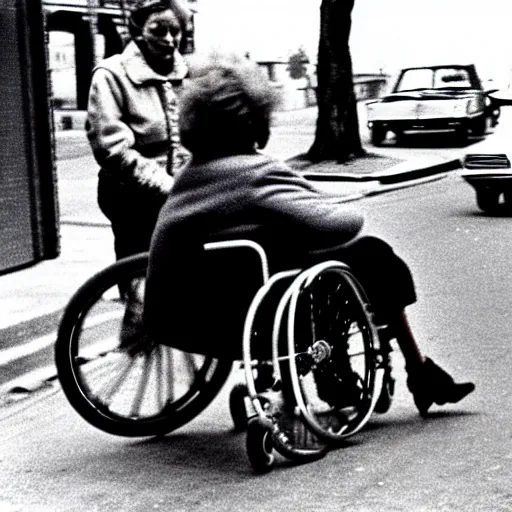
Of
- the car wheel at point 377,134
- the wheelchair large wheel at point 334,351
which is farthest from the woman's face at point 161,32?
the car wheel at point 377,134

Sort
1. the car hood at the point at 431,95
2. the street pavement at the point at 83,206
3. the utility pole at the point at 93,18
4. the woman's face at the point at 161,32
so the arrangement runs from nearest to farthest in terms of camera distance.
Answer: the woman's face at the point at 161,32, the street pavement at the point at 83,206, the car hood at the point at 431,95, the utility pole at the point at 93,18

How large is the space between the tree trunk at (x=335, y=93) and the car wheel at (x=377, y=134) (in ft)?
11.6

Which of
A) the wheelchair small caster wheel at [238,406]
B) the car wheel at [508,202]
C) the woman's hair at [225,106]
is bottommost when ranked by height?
the car wheel at [508,202]

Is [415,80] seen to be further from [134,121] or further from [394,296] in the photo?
[394,296]

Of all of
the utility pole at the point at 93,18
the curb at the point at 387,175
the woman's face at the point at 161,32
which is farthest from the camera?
the utility pole at the point at 93,18

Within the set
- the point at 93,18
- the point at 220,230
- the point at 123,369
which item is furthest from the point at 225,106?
the point at 93,18

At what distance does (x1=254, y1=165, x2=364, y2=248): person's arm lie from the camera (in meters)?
4.73

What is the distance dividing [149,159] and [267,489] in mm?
1883

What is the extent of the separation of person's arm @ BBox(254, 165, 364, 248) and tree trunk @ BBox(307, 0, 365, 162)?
1470cm

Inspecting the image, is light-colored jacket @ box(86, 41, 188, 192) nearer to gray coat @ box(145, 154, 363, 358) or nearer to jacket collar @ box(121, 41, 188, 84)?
jacket collar @ box(121, 41, 188, 84)

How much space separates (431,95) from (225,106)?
62.0 ft

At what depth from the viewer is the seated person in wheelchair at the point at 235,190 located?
4730mm

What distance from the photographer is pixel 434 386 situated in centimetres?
530

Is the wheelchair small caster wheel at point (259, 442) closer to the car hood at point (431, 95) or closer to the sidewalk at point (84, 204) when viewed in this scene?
the sidewalk at point (84, 204)
